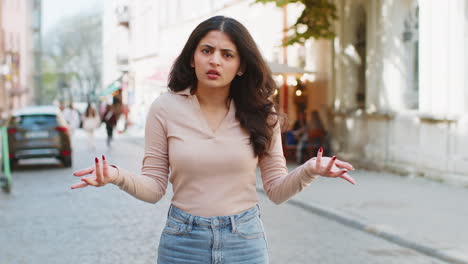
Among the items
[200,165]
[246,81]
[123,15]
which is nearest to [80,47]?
[123,15]

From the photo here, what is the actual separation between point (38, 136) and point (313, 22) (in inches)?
276

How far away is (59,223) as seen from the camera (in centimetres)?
1021

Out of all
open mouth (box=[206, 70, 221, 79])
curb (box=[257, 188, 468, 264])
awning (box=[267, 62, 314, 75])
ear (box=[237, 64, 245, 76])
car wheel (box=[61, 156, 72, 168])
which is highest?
awning (box=[267, 62, 314, 75])

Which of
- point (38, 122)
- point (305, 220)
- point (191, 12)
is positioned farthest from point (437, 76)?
point (191, 12)

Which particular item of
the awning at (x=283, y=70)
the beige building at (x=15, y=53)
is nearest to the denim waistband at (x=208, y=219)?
the awning at (x=283, y=70)

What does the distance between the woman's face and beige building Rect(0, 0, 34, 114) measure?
4270 centimetres

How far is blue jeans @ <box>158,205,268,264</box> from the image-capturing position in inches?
125

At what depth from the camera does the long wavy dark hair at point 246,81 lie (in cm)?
327

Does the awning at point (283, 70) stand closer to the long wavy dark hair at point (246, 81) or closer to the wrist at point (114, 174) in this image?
the long wavy dark hair at point (246, 81)

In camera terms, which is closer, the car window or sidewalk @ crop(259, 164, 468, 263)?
sidewalk @ crop(259, 164, 468, 263)

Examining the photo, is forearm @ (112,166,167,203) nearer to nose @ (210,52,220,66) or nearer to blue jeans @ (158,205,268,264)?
blue jeans @ (158,205,268,264)

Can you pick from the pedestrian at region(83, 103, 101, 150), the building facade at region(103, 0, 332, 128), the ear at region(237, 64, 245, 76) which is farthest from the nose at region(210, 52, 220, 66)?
the pedestrian at region(83, 103, 101, 150)

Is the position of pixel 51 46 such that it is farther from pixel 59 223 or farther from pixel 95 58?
pixel 59 223

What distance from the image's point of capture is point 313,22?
17.8m
